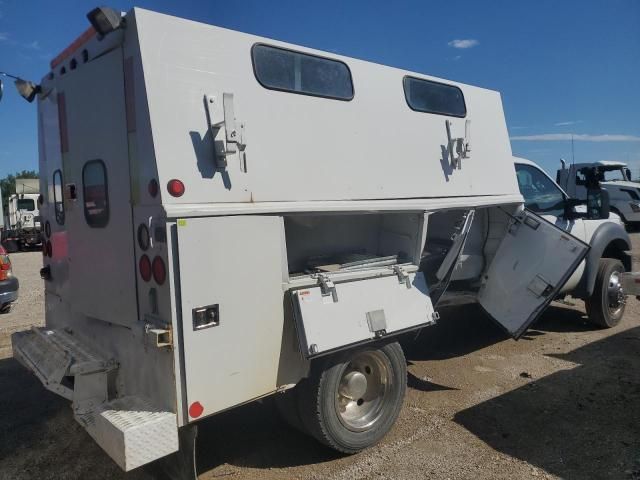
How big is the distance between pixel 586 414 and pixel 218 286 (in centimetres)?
338

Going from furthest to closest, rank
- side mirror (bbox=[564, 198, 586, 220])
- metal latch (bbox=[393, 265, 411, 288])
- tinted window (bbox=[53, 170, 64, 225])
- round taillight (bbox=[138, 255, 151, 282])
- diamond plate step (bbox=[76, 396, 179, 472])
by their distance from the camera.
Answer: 1. side mirror (bbox=[564, 198, 586, 220])
2. tinted window (bbox=[53, 170, 64, 225])
3. metal latch (bbox=[393, 265, 411, 288])
4. round taillight (bbox=[138, 255, 151, 282])
5. diamond plate step (bbox=[76, 396, 179, 472])

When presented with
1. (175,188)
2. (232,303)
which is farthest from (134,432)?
(175,188)

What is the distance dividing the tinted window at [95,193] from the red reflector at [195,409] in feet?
4.56

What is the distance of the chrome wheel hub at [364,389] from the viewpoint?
12.2 feet

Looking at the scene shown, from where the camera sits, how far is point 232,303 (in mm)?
2951

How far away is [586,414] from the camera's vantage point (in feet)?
14.0

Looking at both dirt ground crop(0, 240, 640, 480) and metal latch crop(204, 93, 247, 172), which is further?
dirt ground crop(0, 240, 640, 480)

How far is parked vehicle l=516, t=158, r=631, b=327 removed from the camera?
620 centimetres

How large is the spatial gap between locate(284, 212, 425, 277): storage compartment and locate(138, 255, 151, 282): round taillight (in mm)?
1004

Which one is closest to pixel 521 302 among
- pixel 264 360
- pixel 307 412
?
pixel 307 412

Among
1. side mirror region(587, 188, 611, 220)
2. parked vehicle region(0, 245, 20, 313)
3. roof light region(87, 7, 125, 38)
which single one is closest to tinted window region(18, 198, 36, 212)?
parked vehicle region(0, 245, 20, 313)

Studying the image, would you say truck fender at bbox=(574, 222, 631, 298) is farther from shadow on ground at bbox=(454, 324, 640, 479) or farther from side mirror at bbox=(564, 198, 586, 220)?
shadow on ground at bbox=(454, 324, 640, 479)

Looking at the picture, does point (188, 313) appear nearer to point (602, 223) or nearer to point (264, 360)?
point (264, 360)

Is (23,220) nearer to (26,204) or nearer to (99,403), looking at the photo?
(26,204)
